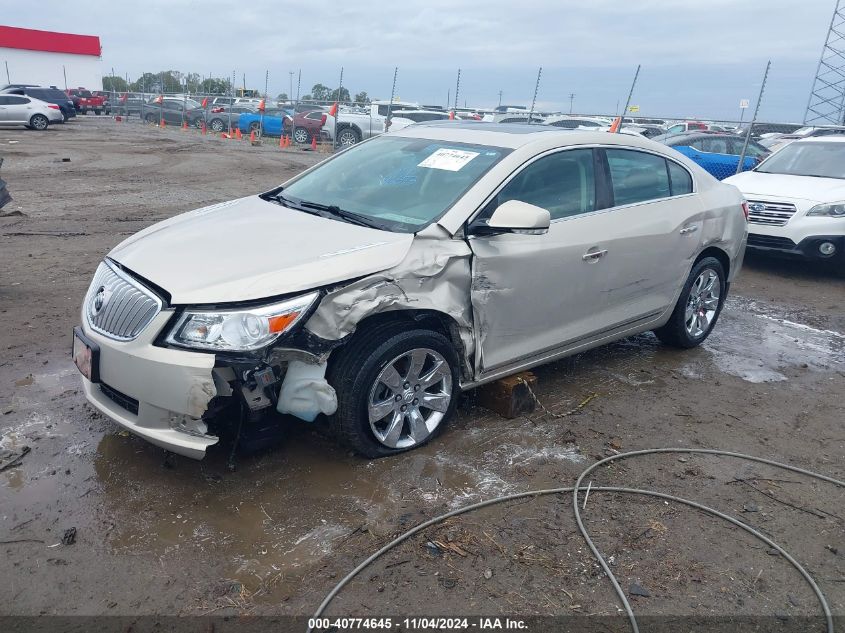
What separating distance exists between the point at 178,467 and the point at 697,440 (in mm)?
3041

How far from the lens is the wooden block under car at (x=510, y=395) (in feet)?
Result: 14.3

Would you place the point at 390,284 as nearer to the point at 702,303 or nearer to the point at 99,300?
the point at 99,300

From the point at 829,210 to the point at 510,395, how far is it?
624 centimetres

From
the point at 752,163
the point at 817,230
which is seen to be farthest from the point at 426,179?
the point at 752,163

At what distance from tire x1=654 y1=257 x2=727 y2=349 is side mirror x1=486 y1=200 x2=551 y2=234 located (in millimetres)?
2165

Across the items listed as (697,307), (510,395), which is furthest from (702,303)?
(510,395)

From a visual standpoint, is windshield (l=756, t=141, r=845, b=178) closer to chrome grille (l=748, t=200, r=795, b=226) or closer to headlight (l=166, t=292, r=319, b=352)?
chrome grille (l=748, t=200, r=795, b=226)

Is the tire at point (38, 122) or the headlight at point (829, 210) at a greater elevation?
the headlight at point (829, 210)

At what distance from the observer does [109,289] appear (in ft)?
11.5

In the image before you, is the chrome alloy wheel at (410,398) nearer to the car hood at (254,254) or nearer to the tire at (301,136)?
the car hood at (254,254)

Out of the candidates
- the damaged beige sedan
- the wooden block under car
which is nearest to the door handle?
the damaged beige sedan

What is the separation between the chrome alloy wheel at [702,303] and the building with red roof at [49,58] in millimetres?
58710

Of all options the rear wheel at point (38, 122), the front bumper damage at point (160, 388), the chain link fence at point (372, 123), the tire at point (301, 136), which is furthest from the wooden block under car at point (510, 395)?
the rear wheel at point (38, 122)

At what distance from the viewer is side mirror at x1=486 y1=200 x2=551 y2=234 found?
12.4 ft
